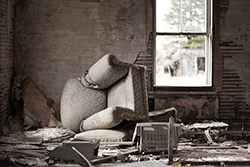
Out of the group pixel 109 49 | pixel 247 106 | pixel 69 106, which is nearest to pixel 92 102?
pixel 69 106

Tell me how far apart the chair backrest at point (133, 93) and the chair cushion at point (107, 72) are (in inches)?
4.2

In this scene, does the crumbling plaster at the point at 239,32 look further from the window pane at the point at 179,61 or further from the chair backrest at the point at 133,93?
the window pane at the point at 179,61

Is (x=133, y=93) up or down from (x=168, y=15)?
down

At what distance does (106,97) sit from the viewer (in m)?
5.89

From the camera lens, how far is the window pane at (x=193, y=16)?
665cm

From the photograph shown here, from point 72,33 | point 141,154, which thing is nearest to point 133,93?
point 141,154

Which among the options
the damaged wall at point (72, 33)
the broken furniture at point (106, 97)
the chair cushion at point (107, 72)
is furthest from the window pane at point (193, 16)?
the chair cushion at point (107, 72)

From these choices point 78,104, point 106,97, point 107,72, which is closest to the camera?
point 107,72

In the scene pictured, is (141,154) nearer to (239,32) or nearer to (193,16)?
(193,16)

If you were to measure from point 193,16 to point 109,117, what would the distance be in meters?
2.65

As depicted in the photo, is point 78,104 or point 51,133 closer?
point 51,133

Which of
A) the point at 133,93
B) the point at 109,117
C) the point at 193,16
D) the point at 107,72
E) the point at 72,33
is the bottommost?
the point at 109,117

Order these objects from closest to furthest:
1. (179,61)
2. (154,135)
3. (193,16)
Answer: (154,135)
(193,16)
(179,61)

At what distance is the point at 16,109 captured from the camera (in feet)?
21.3
